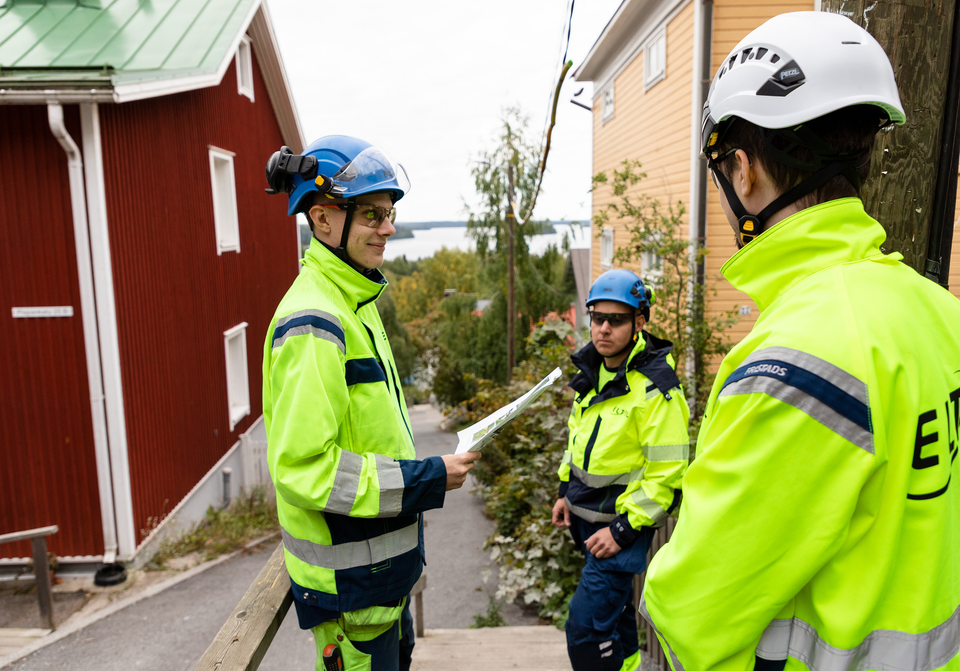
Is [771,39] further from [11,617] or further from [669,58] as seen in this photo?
[669,58]

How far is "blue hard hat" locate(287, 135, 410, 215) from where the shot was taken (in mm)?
2303

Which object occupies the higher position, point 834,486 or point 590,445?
point 834,486

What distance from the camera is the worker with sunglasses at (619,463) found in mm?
2934

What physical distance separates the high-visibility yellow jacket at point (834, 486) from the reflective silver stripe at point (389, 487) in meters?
1.07

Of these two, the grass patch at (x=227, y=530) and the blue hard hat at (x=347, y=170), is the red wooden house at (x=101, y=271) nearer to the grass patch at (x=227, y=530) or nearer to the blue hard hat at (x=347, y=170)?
the grass patch at (x=227, y=530)

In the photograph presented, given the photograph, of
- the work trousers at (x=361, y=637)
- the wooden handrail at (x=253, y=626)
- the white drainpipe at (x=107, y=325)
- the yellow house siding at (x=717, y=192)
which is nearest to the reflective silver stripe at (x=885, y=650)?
the work trousers at (x=361, y=637)

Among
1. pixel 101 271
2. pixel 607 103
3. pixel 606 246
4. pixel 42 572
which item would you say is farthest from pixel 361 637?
pixel 607 103

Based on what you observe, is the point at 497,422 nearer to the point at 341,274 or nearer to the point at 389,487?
the point at 389,487

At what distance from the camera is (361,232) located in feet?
7.73

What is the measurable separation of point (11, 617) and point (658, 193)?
11.5 m

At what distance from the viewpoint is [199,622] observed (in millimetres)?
6281

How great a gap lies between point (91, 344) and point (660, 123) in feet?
33.6

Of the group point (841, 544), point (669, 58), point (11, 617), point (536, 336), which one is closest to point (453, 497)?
point (536, 336)

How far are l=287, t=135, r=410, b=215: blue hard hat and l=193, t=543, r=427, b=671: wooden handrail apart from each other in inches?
60.5
